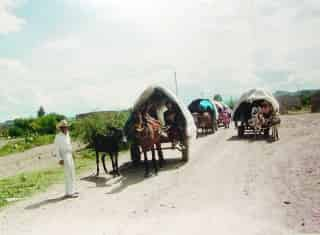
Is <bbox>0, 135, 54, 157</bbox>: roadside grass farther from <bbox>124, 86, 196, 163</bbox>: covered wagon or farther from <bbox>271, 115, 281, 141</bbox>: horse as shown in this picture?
<bbox>271, 115, 281, 141</bbox>: horse

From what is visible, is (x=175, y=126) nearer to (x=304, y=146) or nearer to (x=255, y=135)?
(x=304, y=146)

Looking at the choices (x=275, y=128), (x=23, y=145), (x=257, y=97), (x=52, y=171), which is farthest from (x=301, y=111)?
(x=52, y=171)

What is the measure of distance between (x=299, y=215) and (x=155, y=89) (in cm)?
779

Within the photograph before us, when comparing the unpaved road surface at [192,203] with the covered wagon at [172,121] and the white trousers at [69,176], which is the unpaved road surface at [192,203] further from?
the covered wagon at [172,121]

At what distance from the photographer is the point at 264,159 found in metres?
14.0

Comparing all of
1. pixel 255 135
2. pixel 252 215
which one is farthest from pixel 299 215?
pixel 255 135

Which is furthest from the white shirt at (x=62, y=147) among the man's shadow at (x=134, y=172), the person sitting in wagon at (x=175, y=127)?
the person sitting in wagon at (x=175, y=127)

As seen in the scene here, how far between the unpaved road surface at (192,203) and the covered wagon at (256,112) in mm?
6062

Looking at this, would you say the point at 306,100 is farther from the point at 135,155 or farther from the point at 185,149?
the point at 135,155

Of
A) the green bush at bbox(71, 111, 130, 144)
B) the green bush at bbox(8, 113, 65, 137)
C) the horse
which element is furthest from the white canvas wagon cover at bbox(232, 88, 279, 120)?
the green bush at bbox(8, 113, 65, 137)

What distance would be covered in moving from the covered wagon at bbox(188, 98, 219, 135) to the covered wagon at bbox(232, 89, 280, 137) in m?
3.06

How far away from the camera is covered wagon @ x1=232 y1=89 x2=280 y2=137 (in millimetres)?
20406

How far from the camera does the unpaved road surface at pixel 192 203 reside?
7.29 m

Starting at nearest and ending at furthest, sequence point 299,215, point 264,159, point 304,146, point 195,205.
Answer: point 299,215, point 195,205, point 264,159, point 304,146
